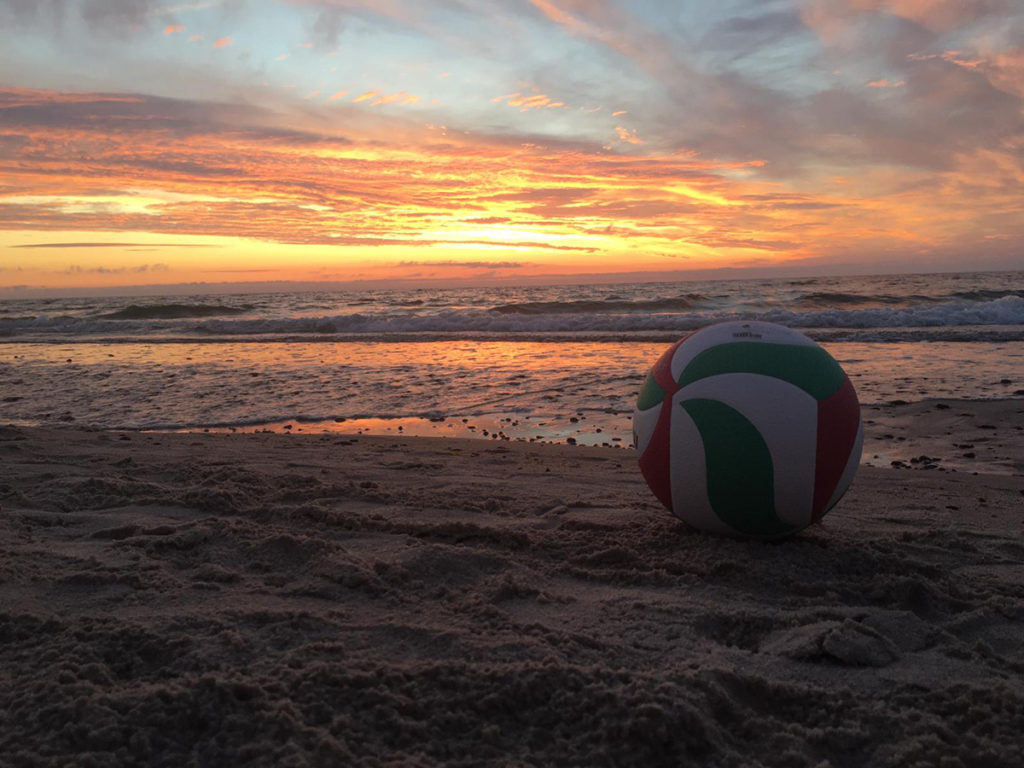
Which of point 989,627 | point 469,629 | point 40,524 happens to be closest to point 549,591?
point 469,629

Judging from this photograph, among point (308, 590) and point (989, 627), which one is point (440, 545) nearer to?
point (308, 590)

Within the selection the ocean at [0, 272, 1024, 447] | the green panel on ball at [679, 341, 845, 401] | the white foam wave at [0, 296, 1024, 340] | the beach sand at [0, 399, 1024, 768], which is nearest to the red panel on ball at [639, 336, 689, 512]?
the green panel on ball at [679, 341, 845, 401]

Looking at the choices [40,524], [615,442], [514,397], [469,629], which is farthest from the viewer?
[514,397]

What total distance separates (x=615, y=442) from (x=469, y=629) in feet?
15.1

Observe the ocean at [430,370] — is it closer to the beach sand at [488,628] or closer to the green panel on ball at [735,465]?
the beach sand at [488,628]

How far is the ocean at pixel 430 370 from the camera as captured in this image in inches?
349

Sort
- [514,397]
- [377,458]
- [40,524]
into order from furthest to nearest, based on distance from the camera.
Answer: [514,397]
[377,458]
[40,524]

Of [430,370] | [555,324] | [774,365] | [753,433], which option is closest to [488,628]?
[753,433]

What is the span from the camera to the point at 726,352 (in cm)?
367

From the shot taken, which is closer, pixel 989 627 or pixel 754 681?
pixel 754 681

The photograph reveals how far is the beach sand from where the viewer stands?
2.12m

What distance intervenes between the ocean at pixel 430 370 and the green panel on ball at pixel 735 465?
3.69 metres

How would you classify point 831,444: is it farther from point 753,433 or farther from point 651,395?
point 651,395

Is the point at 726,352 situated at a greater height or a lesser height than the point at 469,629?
greater
